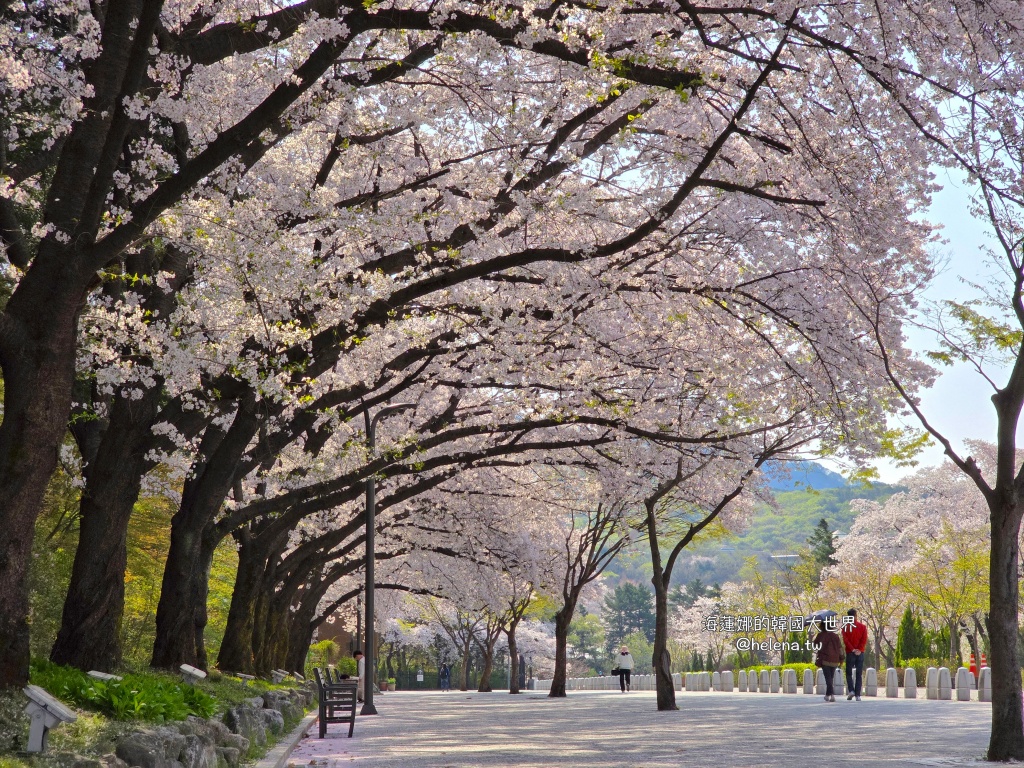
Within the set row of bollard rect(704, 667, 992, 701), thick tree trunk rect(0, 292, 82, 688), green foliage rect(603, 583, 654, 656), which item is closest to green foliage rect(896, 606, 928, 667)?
row of bollard rect(704, 667, 992, 701)

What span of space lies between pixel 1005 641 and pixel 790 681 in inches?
917

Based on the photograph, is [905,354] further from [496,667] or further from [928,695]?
[496,667]

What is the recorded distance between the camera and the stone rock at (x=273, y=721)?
13.1 meters

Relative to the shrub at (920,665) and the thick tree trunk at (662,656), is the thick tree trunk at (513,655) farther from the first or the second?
the thick tree trunk at (662,656)

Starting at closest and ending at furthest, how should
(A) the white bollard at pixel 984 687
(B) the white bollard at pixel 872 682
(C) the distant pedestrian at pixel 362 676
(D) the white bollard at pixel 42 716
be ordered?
(D) the white bollard at pixel 42 716
(C) the distant pedestrian at pixel 362 676
(A) the white bollard at pixel 984 687
(B) the white bollard at pixel 872 682

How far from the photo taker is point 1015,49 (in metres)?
7.34

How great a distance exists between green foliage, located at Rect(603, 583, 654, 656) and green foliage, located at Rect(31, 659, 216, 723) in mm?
125710

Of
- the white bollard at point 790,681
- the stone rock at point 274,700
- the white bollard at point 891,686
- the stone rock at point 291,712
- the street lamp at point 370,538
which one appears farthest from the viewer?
the white bollard at point 790,681

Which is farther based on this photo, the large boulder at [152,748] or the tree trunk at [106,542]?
the tree trunk at [106,542]

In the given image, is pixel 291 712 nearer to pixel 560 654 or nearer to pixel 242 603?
pixel 242 603

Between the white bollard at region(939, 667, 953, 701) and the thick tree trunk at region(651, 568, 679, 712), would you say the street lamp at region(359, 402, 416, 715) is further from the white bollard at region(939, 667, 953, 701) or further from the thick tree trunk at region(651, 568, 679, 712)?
the white bollard at region(939, 667, 953, 701)

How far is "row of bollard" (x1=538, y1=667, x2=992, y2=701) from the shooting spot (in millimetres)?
22625

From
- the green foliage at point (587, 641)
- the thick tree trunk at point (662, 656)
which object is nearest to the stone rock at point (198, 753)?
the thick tree trunk at point (662, 656)

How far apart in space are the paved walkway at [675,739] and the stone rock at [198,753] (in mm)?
2590
